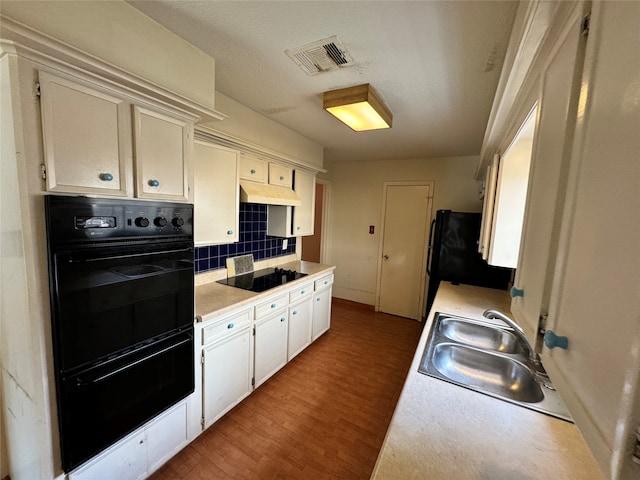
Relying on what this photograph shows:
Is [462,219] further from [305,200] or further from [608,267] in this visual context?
[608,267]

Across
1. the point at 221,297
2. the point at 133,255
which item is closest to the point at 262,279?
the point at 221,297

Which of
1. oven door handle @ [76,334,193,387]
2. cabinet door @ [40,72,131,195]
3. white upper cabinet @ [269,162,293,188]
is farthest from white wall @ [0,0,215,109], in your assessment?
oven door handle @ [76,334,193,387]

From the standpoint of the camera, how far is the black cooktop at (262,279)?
2.35 metres

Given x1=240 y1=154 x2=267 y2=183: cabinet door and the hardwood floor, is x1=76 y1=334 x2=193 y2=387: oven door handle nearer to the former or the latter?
the hardwood floor

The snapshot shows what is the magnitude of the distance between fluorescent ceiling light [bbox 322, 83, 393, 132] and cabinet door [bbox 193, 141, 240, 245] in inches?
34.9

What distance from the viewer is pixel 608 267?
1.36ft

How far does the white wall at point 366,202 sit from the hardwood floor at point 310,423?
1550mm

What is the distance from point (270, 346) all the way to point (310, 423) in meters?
0.69

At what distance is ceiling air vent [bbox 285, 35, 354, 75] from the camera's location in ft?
4.62

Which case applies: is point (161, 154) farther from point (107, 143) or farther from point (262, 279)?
point (262, 279)

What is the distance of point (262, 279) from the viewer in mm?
2592

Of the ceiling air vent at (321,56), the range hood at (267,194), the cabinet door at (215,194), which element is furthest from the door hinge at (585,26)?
the range hood at (267,194)

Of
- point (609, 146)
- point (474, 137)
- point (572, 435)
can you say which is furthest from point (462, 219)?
point (609, 146)

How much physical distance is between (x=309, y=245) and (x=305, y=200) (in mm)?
1994
